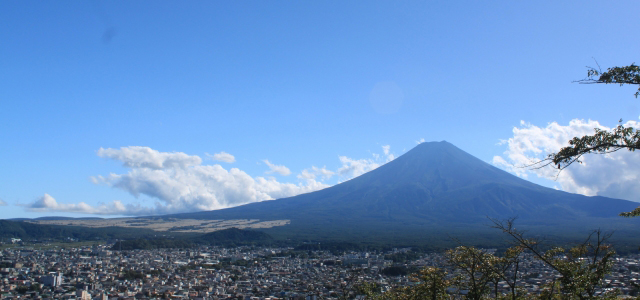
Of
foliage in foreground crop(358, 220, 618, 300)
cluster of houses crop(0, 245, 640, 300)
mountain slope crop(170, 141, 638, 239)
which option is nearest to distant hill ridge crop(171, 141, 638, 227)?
mountain slope crop(170, 141, 638, 239)

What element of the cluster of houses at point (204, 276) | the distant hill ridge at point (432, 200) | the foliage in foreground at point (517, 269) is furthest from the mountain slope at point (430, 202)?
the foliage in foreground at point (517, 269)

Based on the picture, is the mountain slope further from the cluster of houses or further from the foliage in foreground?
the foliage in foreground

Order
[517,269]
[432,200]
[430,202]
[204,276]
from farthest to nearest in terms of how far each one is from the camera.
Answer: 1. [432,200]
2. [430,202]
3. [204,276]
4. [517,269]

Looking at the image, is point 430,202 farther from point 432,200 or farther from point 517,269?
point 517,269

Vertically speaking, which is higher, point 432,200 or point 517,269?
point 432,200

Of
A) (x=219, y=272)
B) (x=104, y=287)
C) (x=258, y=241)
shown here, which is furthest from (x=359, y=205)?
(x=104, y=287)

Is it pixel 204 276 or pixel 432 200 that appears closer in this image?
pixel 204 276

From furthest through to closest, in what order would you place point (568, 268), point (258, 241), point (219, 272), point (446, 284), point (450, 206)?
point (450, 206)
point (258, 241)
point (219, 272)
point (446, 284)
point (568, 268)

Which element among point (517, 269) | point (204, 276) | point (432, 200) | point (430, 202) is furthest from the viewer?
point (432, 200)

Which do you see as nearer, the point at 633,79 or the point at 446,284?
the point at 633,79

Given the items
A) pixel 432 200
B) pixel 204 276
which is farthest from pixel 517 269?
pixel 432 200

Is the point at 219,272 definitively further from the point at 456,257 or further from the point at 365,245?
the point at 456,257
